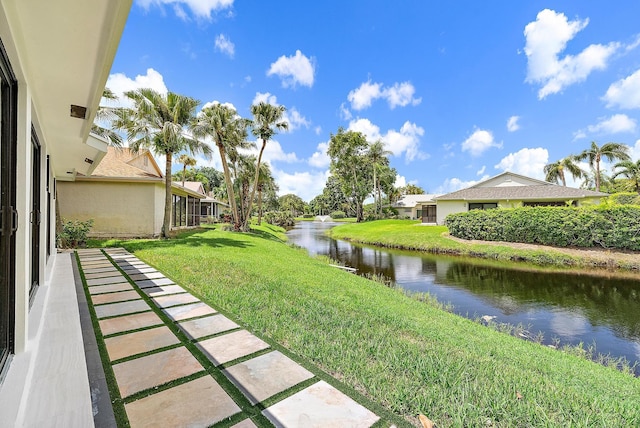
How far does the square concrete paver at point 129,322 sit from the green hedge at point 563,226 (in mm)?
16907

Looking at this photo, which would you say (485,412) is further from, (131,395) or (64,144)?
(64,144)

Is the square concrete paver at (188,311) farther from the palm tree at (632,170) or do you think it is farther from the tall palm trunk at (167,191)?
the palm tree at (632,170)

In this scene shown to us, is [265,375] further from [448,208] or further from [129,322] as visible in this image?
[448,208]

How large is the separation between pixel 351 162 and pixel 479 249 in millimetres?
22000

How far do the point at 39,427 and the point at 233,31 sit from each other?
1328 centimetres

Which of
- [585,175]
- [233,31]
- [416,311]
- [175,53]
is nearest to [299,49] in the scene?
[233,31]

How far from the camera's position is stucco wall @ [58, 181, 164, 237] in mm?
11555

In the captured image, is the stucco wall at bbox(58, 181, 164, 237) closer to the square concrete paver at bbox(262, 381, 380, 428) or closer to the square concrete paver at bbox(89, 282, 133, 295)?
the square concrete paver at bbox(89, 282, 133, 295)

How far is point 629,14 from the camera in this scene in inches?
424

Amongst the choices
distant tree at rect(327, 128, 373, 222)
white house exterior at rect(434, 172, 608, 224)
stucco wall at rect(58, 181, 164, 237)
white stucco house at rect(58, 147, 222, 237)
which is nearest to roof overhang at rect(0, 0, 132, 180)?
white stucco house at rect(58, 147, 222, 237)

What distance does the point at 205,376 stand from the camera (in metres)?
2.04

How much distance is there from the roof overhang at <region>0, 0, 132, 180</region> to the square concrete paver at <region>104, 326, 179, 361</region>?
243 centimetres

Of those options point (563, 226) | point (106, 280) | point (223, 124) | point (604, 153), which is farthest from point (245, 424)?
point (604, 153)

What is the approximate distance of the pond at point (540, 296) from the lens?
5629mm
